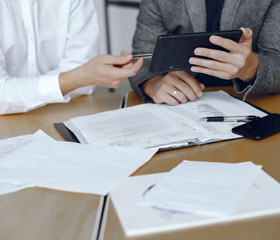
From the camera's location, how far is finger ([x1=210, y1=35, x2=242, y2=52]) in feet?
3.06

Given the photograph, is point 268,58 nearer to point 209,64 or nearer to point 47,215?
point 209,64

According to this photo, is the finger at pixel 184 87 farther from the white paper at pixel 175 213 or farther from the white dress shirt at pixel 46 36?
the white paper at pixel 175 213

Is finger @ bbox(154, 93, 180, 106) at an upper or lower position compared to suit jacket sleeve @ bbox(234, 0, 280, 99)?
lower

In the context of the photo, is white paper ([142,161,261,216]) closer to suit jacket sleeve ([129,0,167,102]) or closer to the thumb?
the thumb

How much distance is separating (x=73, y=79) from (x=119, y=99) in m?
0.17

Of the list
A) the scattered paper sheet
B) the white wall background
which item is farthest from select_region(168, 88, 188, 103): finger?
the white wall background

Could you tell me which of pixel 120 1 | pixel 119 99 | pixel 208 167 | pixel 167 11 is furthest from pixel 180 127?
pixel 120 1

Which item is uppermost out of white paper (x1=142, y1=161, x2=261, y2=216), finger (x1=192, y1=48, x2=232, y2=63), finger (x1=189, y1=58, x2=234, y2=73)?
finger (x1=192, y1=48, x2=232, y2=63)

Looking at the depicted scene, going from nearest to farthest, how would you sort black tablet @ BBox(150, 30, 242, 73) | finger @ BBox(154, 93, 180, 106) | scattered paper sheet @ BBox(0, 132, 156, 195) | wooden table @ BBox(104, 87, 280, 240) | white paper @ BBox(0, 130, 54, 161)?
wooden table @ BBox(104, 87, 280, 240) → scattered paper sheet @ BBox(0, 132, 156, 195) → white paper @ BBox(0, 130, 54, 161) → black tablet @ BBox(150, 30, 242, 73) → finger @ BBox(154, 93, 180, 106)

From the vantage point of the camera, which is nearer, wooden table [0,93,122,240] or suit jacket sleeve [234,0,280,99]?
wooden table [0,93,122,240]

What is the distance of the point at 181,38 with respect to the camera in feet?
3.06

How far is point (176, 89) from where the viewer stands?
1.09 m

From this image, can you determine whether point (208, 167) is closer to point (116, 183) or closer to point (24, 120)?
point (116, 183)

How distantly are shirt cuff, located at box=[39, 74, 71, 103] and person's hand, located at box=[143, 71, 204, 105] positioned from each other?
0.28m
